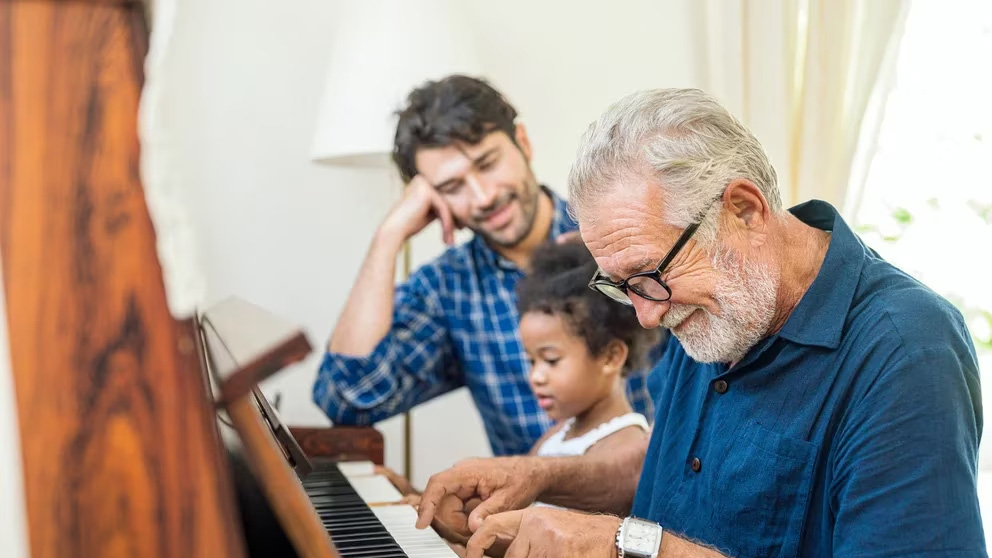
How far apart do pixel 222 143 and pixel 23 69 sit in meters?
2.62

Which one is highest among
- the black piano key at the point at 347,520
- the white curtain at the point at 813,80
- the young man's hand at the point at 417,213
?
the white curtain at the point at 813,80

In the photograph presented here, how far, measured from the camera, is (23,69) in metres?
0.65

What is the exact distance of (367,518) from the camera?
5.29 feet

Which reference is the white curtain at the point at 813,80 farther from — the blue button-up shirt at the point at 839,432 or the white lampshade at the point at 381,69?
the blue button-up shirt at the point at 839,432

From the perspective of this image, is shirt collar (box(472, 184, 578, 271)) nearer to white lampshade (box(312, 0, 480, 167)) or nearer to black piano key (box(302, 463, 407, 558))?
white lampshade (box(312, 0, 480, 167))

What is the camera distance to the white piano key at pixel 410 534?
144 cm

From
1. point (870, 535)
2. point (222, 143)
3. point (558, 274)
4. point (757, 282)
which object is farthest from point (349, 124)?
point (870, 535)

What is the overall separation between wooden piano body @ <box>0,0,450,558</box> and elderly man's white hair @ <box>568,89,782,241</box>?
2.49 ft

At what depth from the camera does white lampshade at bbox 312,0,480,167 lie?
275 centimetres

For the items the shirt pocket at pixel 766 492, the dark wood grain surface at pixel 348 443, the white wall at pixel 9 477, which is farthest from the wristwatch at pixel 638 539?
the dark wood grain surface at pixel 348 443

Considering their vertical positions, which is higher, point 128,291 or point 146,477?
point 128,291

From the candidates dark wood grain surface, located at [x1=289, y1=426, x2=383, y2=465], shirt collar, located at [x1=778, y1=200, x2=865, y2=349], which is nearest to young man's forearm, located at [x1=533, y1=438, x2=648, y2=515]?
shirt collar, located at [x1=778, y1=200, x2=865, y2=349]

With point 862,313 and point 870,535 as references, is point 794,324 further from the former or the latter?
point 870,535

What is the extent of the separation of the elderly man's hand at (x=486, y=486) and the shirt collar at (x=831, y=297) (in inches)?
21.1
